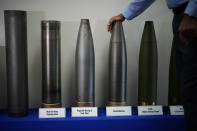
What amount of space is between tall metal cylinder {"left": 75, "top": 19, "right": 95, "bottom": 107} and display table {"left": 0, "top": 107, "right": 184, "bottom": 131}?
91 millimetres

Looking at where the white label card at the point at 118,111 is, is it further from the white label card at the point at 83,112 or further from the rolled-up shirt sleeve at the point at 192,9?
the rolled-up shirt sleeve at the point at 192,9

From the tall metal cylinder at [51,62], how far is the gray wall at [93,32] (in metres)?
0.20

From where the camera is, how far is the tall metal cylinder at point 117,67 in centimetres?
119

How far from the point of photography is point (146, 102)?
1.24m

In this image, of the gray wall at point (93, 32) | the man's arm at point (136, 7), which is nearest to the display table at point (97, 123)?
the gray wall at point (93, 32)

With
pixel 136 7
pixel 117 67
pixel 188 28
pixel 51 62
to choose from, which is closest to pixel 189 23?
pixel 188 28

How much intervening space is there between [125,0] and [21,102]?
0.70 m

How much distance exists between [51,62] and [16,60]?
0.14 meters

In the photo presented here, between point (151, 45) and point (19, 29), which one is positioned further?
point (151, 45)

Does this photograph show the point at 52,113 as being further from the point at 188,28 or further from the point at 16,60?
the point at 188,28

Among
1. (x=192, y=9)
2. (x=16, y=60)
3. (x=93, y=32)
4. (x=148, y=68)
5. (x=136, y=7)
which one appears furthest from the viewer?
(x=93, y=32)

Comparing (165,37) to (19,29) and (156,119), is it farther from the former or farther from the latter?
(19,29)

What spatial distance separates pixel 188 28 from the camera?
71 cm

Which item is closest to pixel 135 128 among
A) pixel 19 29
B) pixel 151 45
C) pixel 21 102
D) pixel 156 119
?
pixel 156 119
